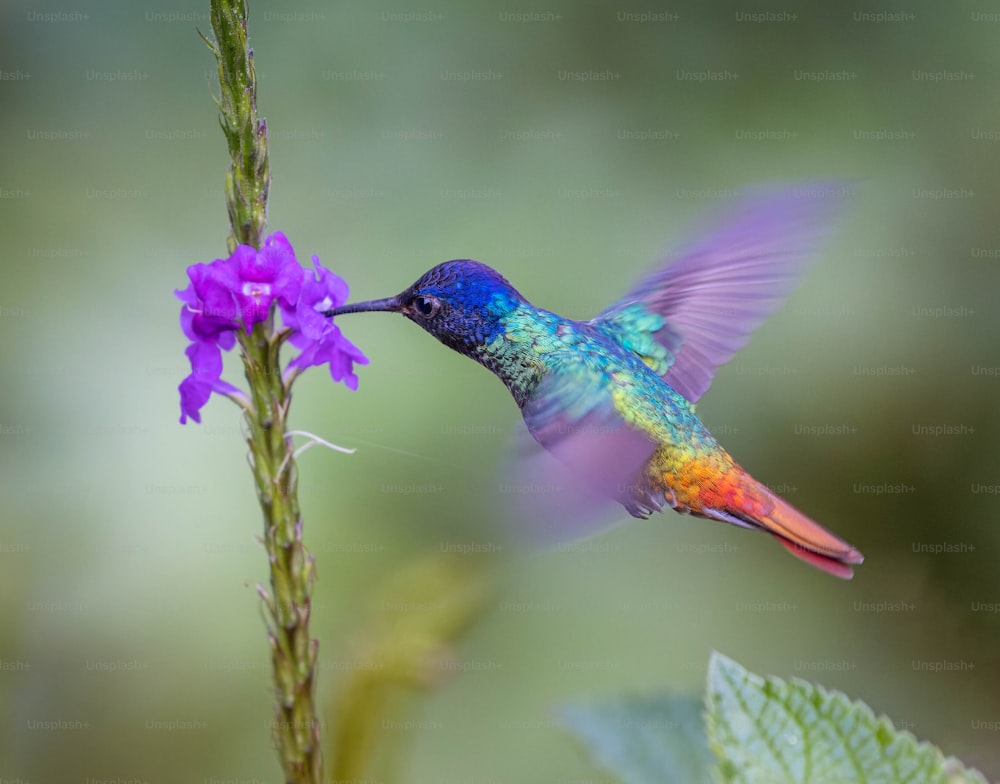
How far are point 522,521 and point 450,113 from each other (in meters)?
2.57

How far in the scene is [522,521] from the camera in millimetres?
1539

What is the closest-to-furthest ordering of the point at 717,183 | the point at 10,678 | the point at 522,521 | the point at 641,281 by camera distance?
the point at 522,521 < the point at 641,281 < the point at 10,678 < the point at 717,183

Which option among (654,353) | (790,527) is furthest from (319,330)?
(654,353)

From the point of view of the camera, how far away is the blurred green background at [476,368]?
110 inches

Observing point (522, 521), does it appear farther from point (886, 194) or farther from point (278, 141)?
point (886, 194)

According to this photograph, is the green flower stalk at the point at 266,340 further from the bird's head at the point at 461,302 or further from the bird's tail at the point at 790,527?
the bird's tail at the point at 790,527

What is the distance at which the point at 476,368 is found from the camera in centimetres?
321

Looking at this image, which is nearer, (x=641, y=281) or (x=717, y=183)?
(x=641, y=281)

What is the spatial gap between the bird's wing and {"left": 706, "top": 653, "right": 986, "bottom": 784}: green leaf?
125 cm

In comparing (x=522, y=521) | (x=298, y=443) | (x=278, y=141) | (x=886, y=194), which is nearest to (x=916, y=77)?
(x=886, y=194)

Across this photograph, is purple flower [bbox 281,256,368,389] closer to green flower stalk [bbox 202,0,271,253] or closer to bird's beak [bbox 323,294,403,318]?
bird's beak [bbox 323,294,403,318]

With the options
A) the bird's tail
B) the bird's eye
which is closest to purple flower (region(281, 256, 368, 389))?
the bird's eye

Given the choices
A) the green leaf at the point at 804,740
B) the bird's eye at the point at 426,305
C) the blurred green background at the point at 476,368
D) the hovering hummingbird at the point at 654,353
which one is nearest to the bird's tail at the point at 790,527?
the hovering hummingbird at the point at 654,353

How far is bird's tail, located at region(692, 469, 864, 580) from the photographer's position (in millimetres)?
1855
